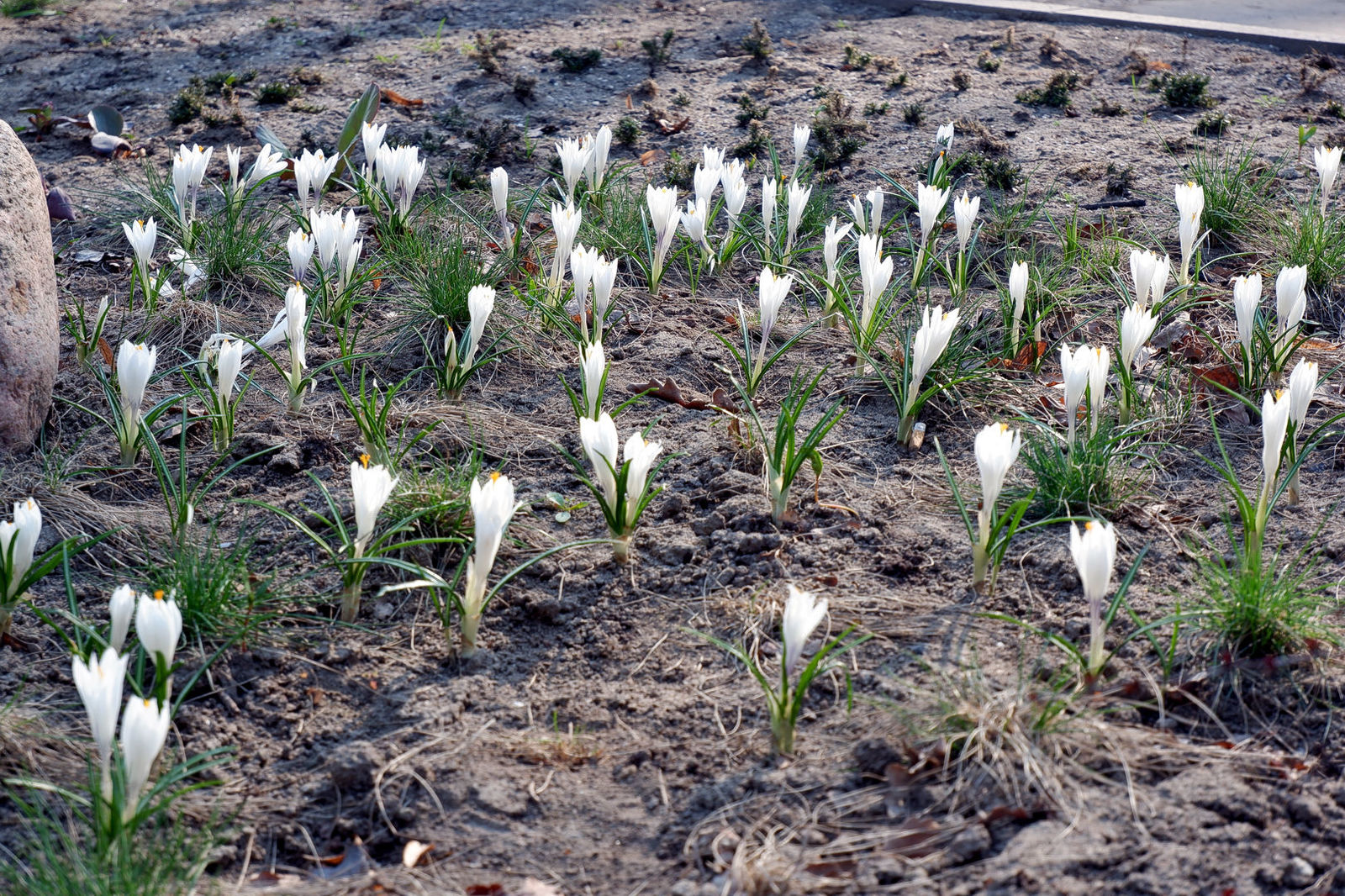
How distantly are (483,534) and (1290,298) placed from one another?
95.2 inches

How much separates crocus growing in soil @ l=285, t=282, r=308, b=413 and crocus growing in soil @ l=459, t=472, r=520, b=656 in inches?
41.7

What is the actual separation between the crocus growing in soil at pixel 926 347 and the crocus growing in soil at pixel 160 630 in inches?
79.1

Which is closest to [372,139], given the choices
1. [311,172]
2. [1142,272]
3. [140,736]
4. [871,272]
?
[311,172]

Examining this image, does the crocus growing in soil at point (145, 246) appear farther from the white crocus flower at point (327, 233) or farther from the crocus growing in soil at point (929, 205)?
the crocus growing in soil at point (929, 205)

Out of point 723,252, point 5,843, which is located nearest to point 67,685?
point 5,843

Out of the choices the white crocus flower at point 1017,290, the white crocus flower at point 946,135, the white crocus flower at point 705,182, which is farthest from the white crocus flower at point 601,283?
the white crocus flower at point 946,135

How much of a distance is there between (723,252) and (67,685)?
275cm

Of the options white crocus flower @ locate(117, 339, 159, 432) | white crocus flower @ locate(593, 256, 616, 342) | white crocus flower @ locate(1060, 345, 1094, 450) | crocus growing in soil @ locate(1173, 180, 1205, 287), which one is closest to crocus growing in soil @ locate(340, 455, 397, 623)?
white crocus flower @ locate(117, 339, 159, 432)

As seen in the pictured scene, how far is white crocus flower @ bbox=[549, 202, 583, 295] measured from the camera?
378cm

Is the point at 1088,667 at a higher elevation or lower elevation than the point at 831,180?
lower

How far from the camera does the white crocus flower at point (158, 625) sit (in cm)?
213

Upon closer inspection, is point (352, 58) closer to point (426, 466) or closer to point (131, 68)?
point (131, 68)

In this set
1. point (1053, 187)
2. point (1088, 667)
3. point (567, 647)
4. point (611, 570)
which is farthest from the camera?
point (1053, 187)

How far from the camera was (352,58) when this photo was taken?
6746mm
